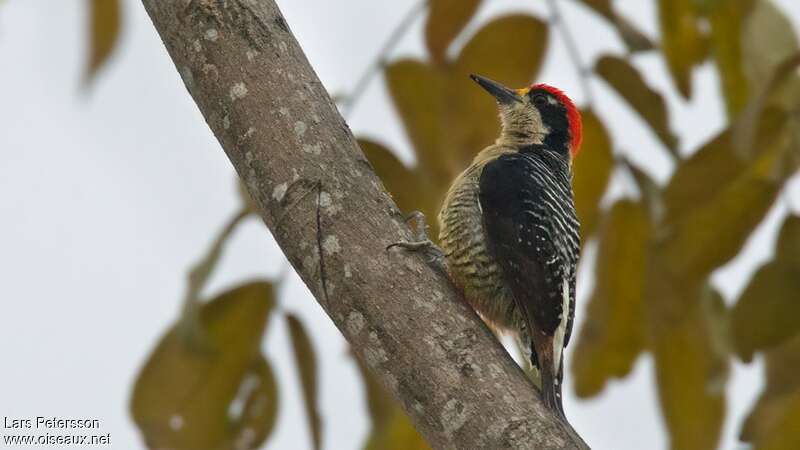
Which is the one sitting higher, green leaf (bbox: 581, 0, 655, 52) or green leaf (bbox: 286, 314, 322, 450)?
green leaf (bbox: 581, 0, 655, 52)

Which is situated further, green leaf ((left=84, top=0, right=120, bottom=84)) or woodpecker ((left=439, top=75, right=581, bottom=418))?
woodpecker ((left=439, top=75, right=581, bottom=418))

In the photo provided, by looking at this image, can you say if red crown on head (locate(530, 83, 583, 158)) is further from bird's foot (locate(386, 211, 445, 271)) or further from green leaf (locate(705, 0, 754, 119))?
green leaf (locate(705, 0, 754, 119))

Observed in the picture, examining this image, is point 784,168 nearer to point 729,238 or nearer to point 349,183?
point 729,238

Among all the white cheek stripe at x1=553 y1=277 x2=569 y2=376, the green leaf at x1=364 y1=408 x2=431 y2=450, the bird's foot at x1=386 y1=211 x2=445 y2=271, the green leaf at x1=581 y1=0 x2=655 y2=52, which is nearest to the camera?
the bird's foot at x1=386 y1=211 x2=445 y2=271

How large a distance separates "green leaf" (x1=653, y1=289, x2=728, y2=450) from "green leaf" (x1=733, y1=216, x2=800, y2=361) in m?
0.29

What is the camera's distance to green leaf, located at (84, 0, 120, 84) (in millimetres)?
3131

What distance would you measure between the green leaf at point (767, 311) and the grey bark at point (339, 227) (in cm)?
58

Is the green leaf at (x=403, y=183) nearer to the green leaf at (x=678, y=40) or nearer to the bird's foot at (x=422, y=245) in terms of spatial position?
the bird's foot at (x=422, y=245)

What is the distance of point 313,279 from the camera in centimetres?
265

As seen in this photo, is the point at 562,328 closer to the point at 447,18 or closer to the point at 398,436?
the point at 398,436

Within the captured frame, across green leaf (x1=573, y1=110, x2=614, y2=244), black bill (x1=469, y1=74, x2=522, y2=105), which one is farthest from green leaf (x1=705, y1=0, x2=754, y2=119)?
black bill (x1=469, y1=74, x2=522, y2=105)

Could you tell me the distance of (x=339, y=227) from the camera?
8.78 feet

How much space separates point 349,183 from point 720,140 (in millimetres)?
982

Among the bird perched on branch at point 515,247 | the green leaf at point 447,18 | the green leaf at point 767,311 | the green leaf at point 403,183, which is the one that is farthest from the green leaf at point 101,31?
the green leaf at point 767,311
